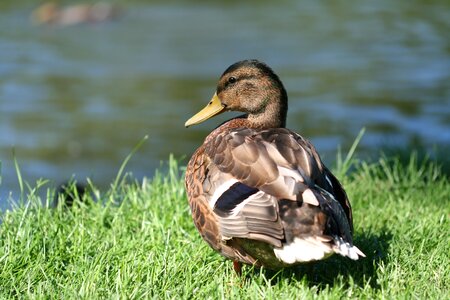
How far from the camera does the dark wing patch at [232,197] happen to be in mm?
3592

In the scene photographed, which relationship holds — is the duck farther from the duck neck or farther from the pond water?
the pond water

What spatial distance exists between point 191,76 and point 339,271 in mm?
7218

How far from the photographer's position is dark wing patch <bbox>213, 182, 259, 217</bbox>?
3592 mm

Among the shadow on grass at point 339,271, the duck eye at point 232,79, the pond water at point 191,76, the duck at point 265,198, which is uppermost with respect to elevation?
the duck eye at point 232,79

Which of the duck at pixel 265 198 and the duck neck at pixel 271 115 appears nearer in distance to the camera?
the duck at pixel 265 198

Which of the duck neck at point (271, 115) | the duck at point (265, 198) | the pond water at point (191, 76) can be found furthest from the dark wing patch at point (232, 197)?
the pond water at point (191, 76)

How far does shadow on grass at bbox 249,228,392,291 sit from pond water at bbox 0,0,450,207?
2.01m

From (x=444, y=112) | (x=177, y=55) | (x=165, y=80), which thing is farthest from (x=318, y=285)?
(x=177, y=55)

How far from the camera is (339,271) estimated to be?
3.97 m

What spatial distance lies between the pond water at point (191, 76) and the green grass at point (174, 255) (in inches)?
35.4

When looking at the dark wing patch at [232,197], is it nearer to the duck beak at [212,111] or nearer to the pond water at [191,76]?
the duck beak at [212,111]

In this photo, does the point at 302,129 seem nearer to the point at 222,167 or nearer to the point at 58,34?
the point at 222,167

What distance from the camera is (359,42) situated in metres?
13.0

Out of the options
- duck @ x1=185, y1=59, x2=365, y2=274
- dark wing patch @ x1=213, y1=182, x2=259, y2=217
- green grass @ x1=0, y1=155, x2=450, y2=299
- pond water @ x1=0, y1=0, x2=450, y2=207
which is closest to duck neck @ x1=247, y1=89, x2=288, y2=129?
duck @ x1=185, y1=59, x2=365, y2=274
